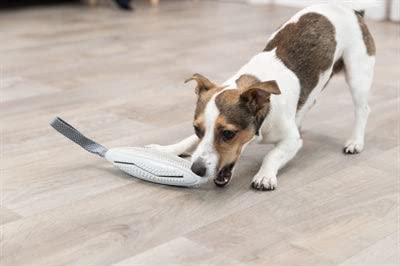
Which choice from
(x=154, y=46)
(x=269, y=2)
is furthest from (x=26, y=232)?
(x=269, y=2)

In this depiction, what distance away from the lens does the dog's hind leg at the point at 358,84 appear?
244 cm

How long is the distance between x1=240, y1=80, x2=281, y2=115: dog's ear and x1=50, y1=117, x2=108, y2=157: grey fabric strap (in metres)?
0.53

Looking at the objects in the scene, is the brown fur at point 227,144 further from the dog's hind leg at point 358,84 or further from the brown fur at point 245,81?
the dog's hind leg at point 358,84

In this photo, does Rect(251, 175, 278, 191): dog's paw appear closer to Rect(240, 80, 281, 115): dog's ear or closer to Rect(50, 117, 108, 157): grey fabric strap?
Rect(240, 80, 281, 115): dog's ear

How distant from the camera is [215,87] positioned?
81.5 inches

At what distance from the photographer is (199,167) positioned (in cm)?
Result: 191

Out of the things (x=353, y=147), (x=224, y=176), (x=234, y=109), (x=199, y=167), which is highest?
(x=234, y=109)

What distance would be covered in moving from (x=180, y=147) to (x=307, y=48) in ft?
1.78

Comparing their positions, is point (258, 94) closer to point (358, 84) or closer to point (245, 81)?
point (245, 81)

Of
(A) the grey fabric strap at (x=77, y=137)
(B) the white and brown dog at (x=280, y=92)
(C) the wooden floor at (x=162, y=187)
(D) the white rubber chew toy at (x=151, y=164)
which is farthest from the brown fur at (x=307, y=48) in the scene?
(A) the grey fabric strap at (x=77, y=137)

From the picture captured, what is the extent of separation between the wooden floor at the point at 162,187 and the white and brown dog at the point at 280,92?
0.09m

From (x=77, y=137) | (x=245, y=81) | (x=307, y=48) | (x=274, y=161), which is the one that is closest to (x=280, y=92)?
(x=245, y=81)

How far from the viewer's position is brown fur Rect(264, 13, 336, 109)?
2.31 meters

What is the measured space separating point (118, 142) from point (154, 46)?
182 centimetres
